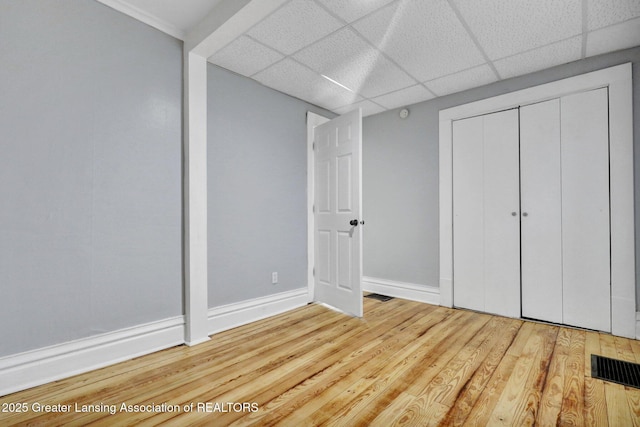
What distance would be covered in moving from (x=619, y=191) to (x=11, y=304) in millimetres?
4278

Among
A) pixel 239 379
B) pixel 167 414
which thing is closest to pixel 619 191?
pixel 239 379

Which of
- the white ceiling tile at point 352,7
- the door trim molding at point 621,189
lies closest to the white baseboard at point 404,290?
the door trim molding at point 621,189

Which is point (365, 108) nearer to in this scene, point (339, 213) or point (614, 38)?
point (339, 213)

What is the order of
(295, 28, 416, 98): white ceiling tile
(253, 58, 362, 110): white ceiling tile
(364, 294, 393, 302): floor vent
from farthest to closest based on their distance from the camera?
(364, 294, 393, 302): floor vent < (253, 58, 362, 110): white ceiling tile < (295, 28, 416, 98): white ceiling tile

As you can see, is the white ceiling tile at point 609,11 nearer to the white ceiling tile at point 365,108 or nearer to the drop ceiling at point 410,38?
the drop ceiling at point 410,38

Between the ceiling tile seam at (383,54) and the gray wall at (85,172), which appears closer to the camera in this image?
the gray wall at (85,172)

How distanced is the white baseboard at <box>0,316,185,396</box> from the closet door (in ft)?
9.39

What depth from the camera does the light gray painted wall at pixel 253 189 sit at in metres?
2.62

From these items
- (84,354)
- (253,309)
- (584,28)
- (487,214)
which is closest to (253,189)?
(253,309)

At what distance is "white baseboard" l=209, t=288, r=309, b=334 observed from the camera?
8.38 ft

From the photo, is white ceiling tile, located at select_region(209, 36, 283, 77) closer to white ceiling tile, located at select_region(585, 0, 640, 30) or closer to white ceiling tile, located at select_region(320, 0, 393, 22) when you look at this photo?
white ceiling tile, located at select_region(320, 0, 393, 22)

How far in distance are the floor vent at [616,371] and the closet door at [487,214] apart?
916 mm

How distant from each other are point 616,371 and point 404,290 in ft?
6.47

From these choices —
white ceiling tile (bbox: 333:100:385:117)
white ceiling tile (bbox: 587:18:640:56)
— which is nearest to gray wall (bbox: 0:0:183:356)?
white ceiling tile (bbox: 333:100:385:117)
